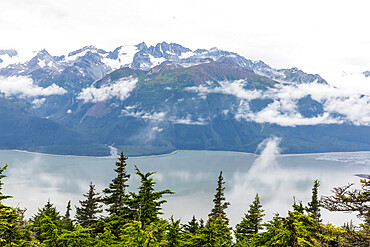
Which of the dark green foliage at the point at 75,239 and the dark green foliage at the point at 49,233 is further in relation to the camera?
the dark green foliage at the point at 49,233

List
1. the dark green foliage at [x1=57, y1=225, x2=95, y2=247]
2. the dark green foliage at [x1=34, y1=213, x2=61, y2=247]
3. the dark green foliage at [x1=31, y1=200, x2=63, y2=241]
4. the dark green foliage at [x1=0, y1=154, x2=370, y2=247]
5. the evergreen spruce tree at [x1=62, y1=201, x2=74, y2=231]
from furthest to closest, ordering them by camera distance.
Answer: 1. the evergreen spruce tree at [x1=62, y1=201, x2=74, y2=231]
2. the dark green foliage at [x1=31, y1=200, x2=63, y2=241]
3. the dark green foliage at [x1=34, y1=213, x2=61, y2=247]
4. the dark green foliage at [x1=57, y1=225, x2=95, y2=247]
5. the dark green foliage at [x1=0, y1=154, x2=370, y2=247]

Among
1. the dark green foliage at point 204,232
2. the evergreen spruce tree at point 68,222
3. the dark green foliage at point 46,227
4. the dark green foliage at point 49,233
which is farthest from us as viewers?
the evergreen spruce tree at point 68,222

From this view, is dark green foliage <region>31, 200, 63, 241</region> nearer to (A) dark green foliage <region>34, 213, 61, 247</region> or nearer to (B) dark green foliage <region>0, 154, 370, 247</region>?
(A) dark green foliage <region>34, 213, 61, 247</region>

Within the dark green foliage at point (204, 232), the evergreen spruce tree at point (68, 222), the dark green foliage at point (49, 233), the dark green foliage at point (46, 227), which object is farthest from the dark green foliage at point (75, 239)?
the evergreen spruce tree at point (68, 222)

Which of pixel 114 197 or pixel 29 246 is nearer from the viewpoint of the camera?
pixel 29 246

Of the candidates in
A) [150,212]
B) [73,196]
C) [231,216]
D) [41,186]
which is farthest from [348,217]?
[41,186]

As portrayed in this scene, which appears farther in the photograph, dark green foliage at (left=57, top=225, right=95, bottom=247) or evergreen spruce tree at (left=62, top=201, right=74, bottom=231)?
evergreen spruce tree at (left=62, top=201, right=74, bottom=231)

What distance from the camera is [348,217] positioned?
138250 millimetres

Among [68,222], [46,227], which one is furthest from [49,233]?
[68,222]

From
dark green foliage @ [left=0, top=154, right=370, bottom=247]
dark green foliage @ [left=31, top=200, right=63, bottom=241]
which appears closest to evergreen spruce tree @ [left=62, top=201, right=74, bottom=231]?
dark green foliage @ [left=31, top=200, right=63, bottom=241]

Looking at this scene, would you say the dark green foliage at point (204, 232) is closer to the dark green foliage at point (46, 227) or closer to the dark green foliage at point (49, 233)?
the dark green foliage at point (49, 233)

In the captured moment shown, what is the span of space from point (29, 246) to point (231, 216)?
4912 inches

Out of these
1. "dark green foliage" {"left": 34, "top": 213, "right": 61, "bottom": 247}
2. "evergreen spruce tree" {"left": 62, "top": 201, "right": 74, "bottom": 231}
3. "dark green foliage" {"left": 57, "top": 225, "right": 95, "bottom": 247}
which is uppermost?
"dark green foliage" {"left": 57, "top": 225, "right": 95, "bottom": 247}

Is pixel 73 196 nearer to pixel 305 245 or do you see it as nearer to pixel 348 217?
pixel 348 217
